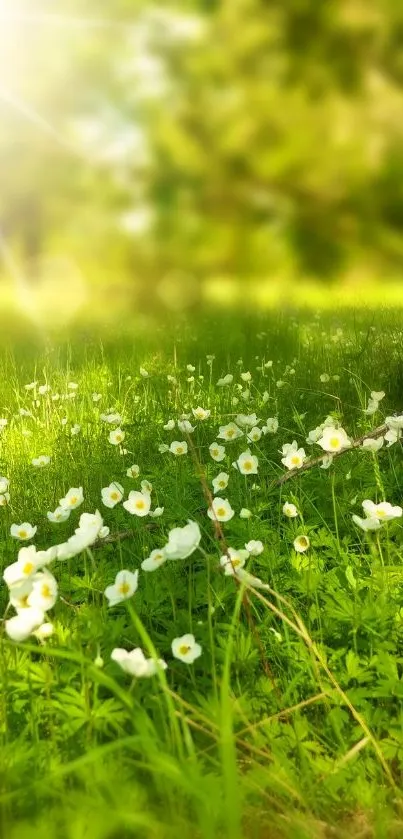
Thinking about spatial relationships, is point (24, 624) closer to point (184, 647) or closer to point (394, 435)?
point (184, 647)

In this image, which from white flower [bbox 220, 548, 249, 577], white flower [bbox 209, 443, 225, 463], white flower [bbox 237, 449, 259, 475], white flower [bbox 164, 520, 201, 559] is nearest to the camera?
white flower [bbox 164, 520, 201, 559]

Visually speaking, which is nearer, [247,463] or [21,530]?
[21,530]

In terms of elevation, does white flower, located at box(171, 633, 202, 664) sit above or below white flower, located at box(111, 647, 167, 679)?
below

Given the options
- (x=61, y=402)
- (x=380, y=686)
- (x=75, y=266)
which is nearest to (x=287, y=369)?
(x=61, y=402)

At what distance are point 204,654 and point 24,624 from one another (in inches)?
14.8

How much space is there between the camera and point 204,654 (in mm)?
1234

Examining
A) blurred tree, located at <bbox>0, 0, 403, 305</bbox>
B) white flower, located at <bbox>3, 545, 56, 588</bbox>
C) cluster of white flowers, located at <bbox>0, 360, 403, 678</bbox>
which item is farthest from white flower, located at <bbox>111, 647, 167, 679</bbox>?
blurred tree, located at <bbox>0, 0, 403, 305</bbox>

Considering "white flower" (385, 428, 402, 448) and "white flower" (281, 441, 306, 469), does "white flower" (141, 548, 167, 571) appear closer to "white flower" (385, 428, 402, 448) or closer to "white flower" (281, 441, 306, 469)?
"white flower" (281, 441, 306, 469)

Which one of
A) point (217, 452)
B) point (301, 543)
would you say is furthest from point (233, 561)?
point (217, 452)

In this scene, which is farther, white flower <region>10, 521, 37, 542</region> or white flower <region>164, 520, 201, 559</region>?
white flower <region>10, 521, 37, 542</region>

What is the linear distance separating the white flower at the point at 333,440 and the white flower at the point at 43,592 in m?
0.72

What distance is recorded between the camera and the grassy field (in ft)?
3.03

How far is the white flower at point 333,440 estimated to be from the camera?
1.55 meters

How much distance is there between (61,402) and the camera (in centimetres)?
305
